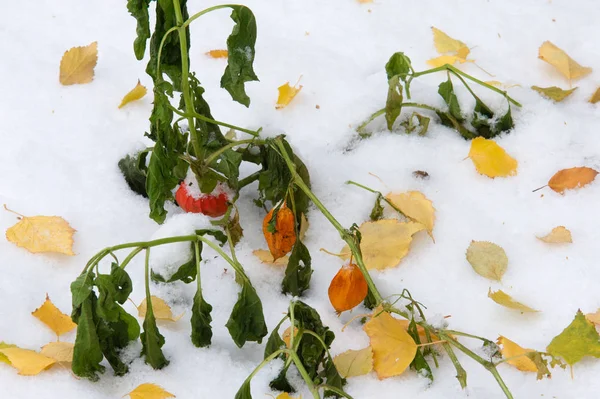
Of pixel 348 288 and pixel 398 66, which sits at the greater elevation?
pixel 398 66

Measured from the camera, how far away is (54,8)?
6.21 feet

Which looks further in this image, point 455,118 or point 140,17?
point 455,118

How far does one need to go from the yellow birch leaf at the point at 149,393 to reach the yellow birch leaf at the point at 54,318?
173 mm

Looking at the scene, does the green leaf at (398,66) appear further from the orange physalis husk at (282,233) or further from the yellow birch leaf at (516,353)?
the yellow birch leaf at (516,353)

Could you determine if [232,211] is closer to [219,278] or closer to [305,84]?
[219,278]

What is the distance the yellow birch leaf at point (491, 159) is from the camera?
1497 mm

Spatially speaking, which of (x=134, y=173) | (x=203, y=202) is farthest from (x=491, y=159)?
(x=134, y=173)

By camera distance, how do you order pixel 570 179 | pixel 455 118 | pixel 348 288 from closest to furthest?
pixel 348 288 < pixel 570 179 < pixel 455 118

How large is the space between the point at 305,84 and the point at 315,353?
792mm

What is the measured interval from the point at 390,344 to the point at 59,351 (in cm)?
52

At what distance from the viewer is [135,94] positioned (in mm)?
1635

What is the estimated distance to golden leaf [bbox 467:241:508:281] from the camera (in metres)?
1.31

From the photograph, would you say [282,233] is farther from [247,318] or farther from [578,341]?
[578,341]

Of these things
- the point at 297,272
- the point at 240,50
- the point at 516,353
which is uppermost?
the point at 240,50
